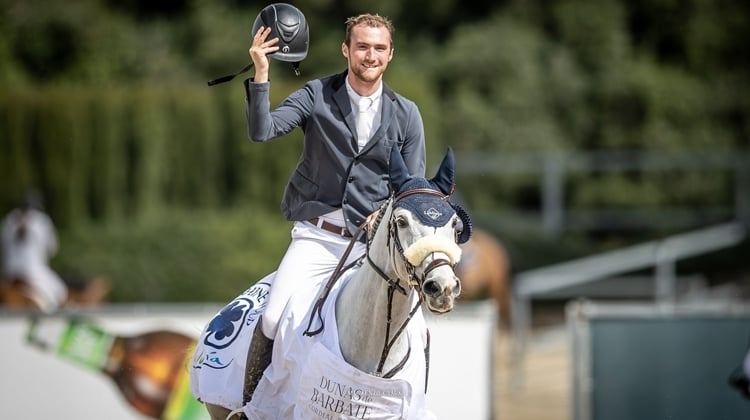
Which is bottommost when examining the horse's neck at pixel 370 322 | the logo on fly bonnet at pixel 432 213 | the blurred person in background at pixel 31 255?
the horse's neck at pixel 370 322

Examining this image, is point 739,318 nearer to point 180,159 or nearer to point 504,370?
point 504,370

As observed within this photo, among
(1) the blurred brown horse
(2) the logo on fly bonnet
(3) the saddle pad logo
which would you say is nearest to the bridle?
(2) the logo on fly bonnet

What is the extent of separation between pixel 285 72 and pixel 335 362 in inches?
779

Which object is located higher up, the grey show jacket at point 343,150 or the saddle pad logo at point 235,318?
the grey show jacket at point 343,150

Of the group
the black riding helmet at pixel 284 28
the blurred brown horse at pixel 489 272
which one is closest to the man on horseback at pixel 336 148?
the black riding helmet at pixel 284 28

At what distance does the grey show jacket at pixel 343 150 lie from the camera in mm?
5488

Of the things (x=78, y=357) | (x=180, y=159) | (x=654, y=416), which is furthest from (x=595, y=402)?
(x=180, y=159)

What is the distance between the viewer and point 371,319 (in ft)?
16.6

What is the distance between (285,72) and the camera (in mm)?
24516

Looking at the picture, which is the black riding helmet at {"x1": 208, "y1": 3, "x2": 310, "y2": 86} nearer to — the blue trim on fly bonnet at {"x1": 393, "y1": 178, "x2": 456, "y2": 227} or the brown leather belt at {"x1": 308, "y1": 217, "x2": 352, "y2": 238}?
the brown leather belt at {"x1": 308, "y1": 217, "x2": 352, "y2": 238}

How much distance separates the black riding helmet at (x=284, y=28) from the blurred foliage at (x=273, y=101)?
1391 cm

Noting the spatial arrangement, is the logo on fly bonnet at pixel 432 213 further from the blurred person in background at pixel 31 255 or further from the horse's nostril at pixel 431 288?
the blurred person in background at pixel 31 255

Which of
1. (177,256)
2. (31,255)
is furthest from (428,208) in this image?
(177,256)

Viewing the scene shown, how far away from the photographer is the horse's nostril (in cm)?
435
